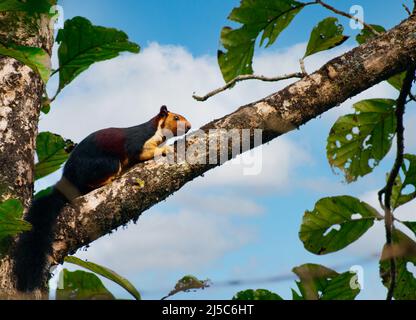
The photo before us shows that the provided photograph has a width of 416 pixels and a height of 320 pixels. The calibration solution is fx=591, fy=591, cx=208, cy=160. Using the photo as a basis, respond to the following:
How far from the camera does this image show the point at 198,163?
8.85 ft

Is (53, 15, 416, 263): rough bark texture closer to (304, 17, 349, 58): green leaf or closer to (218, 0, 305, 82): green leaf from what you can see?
(304, 17, 349, 58): green leaf

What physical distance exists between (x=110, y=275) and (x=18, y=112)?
1114 mm

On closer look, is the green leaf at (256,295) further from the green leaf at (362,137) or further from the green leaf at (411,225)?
the green leaf at (362,137)

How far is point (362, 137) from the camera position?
348 cm

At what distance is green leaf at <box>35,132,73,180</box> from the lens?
3244 millimetres

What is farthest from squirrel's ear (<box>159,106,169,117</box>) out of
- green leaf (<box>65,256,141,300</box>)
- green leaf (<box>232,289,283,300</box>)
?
green leaf (<box>232,289,283,300</box>)

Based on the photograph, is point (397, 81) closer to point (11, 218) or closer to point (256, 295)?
point (256, 295)

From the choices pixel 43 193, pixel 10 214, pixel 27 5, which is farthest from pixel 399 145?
pixel 10 214

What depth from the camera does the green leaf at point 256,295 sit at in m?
1.68

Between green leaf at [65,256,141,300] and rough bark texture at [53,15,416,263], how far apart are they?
214mm

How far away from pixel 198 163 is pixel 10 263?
915 mm

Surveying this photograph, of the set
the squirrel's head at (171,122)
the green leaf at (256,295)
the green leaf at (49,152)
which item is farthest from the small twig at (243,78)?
the squirrel's head at (171,122)

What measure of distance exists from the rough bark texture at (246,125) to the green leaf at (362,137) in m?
0.47
